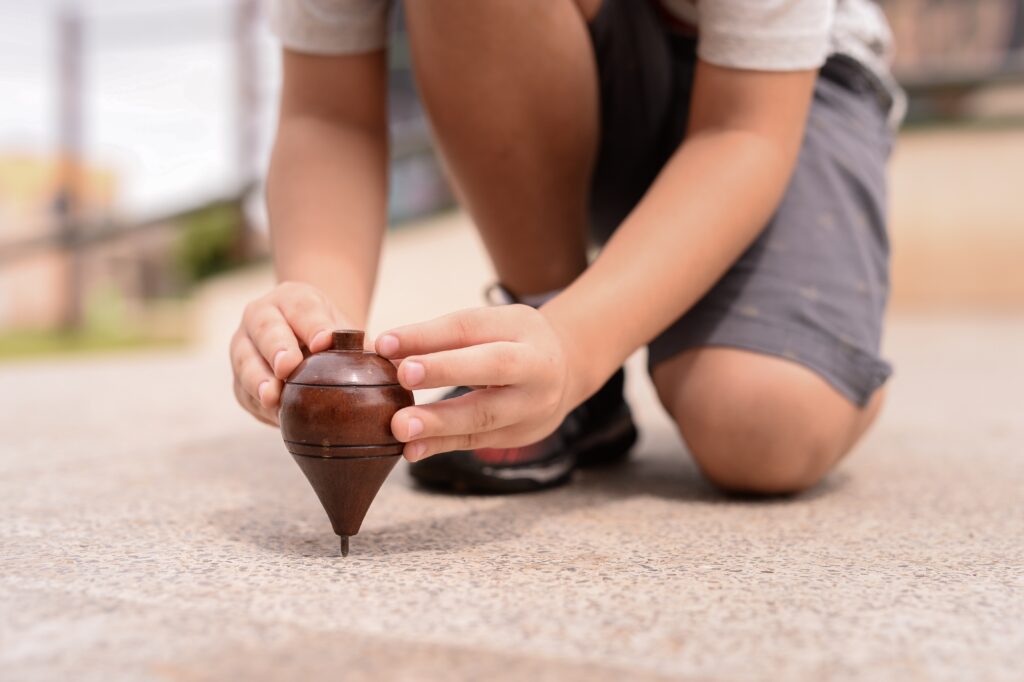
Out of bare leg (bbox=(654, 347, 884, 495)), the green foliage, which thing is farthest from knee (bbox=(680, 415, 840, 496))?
the green foliage

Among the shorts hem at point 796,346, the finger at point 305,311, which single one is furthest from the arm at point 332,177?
the shorts hem at point 796,346

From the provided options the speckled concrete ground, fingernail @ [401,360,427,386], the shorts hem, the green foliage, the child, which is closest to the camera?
the speckled concrete ground

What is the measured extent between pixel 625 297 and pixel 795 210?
1.28 feet

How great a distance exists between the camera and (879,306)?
1126 mm

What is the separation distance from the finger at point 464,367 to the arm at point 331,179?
169mm

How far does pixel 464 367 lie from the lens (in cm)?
66

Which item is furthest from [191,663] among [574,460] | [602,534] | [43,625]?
[574,460]

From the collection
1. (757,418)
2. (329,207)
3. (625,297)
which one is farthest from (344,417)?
(757,418)

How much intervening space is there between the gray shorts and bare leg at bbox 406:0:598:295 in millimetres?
60

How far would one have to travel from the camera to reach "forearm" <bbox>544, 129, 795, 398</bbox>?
792 millimetres

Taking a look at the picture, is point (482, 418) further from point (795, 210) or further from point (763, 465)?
point (795, 210)

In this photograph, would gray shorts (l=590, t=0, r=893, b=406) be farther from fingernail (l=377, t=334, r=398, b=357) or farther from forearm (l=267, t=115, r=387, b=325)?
fingernail (l=377, t=334, r=398, b=357)

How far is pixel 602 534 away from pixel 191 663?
410mm

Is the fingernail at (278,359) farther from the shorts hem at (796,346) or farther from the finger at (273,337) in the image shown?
the shorts hem at (796,346)
